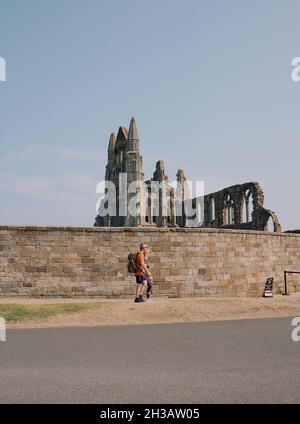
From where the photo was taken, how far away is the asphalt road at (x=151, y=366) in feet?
14.7

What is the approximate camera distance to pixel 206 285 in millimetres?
18625

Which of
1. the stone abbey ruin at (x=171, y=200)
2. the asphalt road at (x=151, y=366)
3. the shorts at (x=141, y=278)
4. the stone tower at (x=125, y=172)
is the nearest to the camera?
the asphalt road at (x=151, y=366)

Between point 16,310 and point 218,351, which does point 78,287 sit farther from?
point 218,351

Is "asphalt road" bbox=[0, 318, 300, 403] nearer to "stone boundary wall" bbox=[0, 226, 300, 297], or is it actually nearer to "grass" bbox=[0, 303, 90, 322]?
"grass" bbox=[0, 303, 90, 322]

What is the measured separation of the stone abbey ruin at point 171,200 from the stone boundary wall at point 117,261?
13.9 m

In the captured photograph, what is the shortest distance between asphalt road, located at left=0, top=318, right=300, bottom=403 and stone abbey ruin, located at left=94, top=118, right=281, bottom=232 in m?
25.9

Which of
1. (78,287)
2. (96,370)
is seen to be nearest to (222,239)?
(78,287)

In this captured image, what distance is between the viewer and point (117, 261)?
17.2 metres

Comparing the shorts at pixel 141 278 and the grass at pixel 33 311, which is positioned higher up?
the shorts at pixel 141 278

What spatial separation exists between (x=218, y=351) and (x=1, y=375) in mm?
3110

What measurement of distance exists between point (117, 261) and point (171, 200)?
101 feet

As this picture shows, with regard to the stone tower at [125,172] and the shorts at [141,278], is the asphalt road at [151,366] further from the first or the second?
the stone tower at [125,172]

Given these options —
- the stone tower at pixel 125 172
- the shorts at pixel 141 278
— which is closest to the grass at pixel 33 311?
the shorts at pixel 141 278
